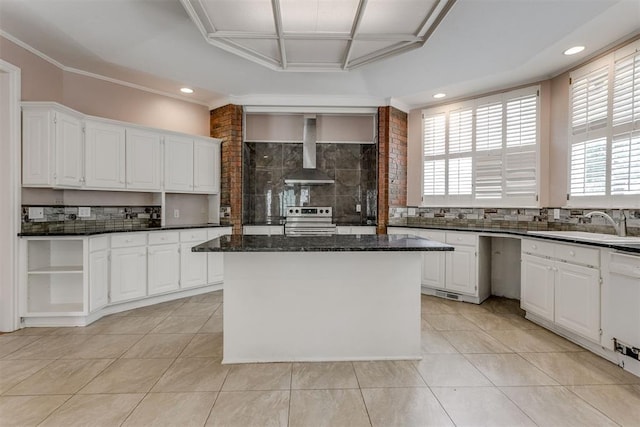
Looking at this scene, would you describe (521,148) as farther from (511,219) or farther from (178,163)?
(178,163)

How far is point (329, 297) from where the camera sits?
97.0 inches

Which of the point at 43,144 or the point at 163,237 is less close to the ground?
the point at 43,144

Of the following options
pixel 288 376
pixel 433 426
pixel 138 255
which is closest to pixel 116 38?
pixel 138 255

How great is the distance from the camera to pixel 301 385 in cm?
211

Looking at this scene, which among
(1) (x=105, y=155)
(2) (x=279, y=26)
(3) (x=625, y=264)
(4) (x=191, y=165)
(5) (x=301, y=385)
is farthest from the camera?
(4) (x=191, y=165)

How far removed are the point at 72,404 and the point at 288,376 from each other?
1.36 m

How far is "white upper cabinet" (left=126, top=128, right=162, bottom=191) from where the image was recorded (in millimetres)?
3908

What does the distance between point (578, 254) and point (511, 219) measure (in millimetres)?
1486

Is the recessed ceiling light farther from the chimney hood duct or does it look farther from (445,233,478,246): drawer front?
the chimney hood duct

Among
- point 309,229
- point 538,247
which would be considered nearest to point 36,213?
point 309,229

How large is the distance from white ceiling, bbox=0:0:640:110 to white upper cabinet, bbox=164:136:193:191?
79cm

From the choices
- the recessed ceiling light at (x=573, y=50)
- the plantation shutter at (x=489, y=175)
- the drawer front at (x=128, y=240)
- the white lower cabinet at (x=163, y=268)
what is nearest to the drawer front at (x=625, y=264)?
the plantation shutter at (x=489, y=175)

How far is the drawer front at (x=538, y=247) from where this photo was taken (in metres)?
2.99

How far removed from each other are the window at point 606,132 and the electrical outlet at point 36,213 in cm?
596
